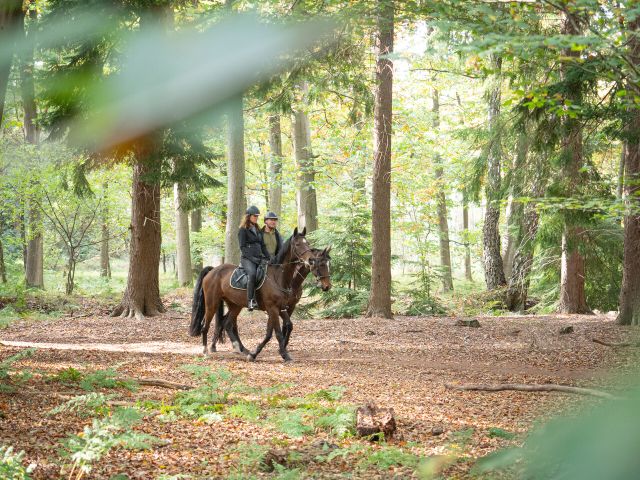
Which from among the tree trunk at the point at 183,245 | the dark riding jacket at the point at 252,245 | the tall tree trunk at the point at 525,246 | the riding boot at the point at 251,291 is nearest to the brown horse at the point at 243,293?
the riding boot at the point at 251,291

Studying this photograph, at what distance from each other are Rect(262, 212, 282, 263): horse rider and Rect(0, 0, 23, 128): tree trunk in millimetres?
4995

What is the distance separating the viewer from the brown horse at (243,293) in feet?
36.5

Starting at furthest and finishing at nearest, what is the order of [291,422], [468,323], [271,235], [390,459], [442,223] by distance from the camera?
[442,223], [468,323], [271,235], [291,422], [390,459]

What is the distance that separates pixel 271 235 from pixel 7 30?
225 inches

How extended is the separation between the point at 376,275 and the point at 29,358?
29.6ft

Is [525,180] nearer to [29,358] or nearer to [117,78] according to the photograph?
[117,78]

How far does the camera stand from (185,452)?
5598mm

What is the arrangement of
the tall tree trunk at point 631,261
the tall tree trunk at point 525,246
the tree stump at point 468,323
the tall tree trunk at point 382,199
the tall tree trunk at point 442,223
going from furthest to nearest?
1. the tall tree trunk at point 442,223
2. the tall tree trunk at point 382,199
3. the tree stump at point 468,323
4. the tall tree trunk at point 525,246
5. the tall tree trunk at point 631,261

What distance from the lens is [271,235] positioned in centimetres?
1168

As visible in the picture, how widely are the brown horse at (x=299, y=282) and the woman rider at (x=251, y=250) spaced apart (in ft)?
1.93

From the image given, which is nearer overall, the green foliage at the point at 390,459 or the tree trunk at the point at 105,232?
the green foliage at the point at 390,459

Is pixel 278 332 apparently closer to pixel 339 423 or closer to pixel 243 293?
pixel 243 293

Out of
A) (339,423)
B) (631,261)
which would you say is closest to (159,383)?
(339,423)

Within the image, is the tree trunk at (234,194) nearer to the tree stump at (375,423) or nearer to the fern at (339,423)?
the fern at (339,423)
